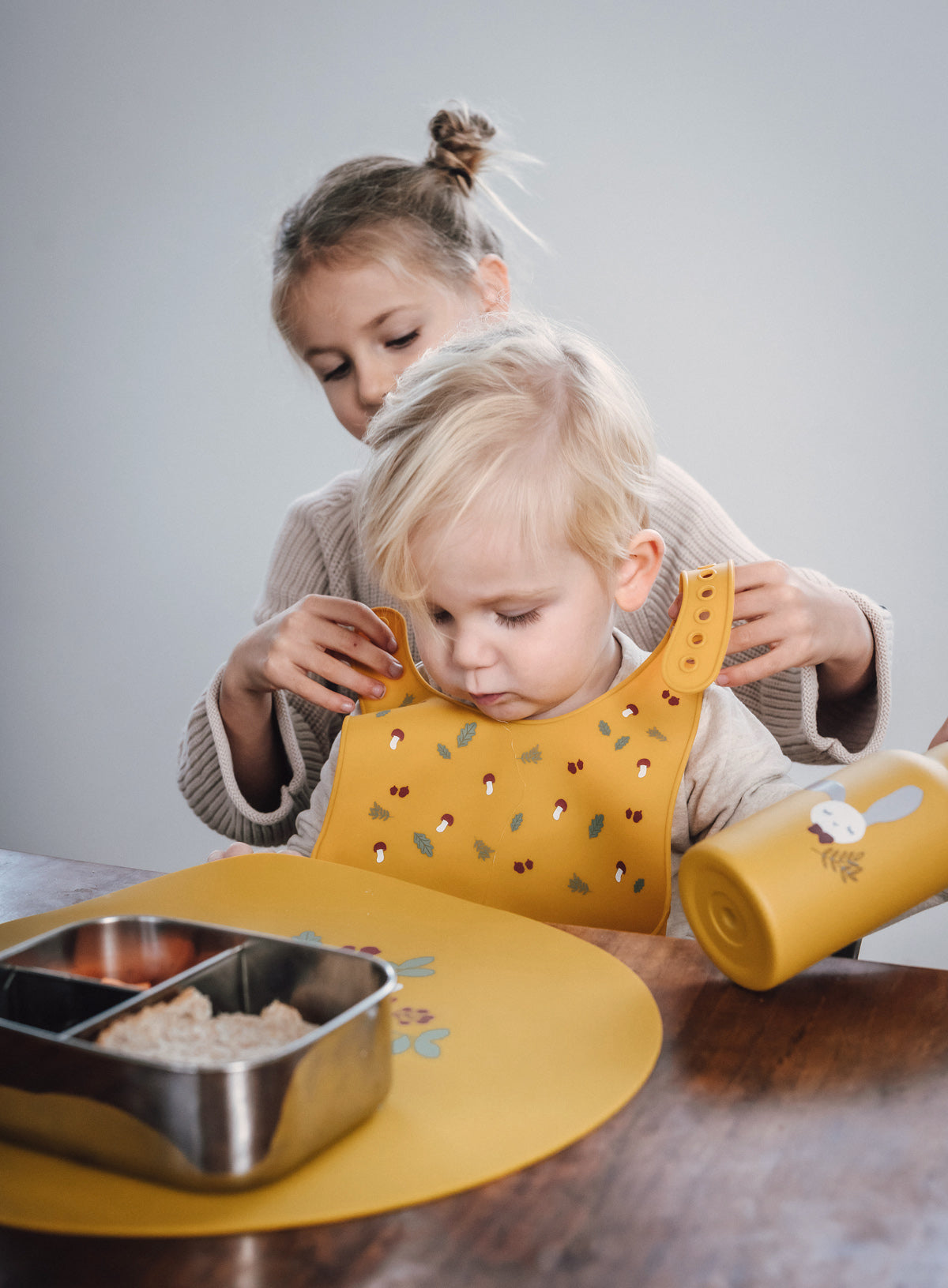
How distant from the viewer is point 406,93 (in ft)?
8.92

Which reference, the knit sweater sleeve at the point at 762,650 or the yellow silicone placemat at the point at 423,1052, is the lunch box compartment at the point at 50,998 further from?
the knit sweater sleeve at the point at 762,650

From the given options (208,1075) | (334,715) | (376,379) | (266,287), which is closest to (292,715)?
(334,715)

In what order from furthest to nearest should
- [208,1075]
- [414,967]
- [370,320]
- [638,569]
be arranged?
[370,320] < [638,569] < [414,967] < [208,1075]

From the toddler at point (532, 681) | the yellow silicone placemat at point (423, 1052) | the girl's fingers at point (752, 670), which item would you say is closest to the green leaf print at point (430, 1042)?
the yellow silicone placemat at point (423, 1052)

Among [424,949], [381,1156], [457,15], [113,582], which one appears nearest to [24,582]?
[113,582]

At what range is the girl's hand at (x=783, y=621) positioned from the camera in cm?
110

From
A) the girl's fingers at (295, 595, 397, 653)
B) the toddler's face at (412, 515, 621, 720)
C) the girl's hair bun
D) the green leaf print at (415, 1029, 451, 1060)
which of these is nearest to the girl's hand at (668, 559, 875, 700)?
the toddler's face at (412, 515, 621, 720)

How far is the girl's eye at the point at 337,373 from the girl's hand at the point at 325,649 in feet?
1.29

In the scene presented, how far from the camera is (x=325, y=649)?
4.03ft

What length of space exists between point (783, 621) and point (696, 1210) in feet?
2.40

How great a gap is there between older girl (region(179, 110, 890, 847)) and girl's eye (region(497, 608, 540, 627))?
204 millimetres

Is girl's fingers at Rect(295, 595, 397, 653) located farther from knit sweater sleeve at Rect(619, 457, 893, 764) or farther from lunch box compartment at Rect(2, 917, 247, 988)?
lunch box compartment at Rect(2, 917, 247, 988)

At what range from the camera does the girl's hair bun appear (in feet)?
5.12

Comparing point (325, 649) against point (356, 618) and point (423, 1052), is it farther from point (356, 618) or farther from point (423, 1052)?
point (423, 1052)
